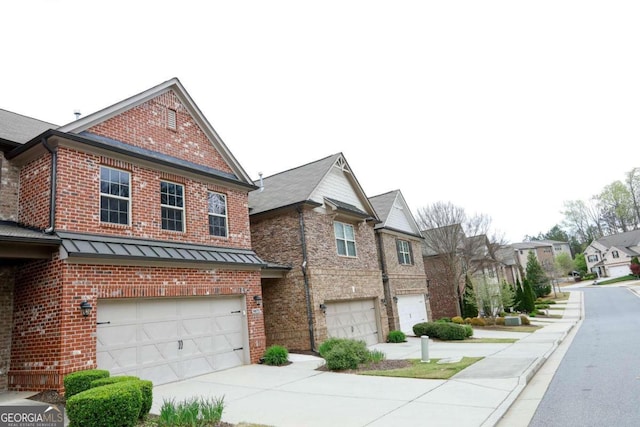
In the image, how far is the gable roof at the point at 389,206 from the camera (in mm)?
25281

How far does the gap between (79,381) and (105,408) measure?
7.71ft

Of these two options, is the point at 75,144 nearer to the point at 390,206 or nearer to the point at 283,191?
the point at 283,191

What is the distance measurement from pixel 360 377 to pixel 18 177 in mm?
10704

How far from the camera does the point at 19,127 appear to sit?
12.8m

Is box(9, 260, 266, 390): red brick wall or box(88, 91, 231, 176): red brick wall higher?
box(88, 91, 231, 176): red brick wall

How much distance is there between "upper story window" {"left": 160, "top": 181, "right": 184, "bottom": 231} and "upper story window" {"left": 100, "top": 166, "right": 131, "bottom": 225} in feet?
3.69

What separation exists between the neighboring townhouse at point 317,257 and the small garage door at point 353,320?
41mm

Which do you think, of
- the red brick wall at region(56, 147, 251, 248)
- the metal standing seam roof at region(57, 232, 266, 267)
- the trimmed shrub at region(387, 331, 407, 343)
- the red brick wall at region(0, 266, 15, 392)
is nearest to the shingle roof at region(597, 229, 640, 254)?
the trimmed shrub at region(387, 331, 407, 343)

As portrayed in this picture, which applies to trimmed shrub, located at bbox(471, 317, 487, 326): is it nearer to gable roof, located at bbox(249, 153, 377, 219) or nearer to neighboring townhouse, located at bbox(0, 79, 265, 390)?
gable roof, located at bbox(249, 153, 377, 219)

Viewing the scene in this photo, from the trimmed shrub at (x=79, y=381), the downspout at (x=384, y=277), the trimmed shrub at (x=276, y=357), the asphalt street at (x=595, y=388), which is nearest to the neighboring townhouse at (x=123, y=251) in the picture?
the trimmed shrub at (x=276, y=357)

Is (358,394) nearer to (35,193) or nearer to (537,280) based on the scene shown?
(35,193)

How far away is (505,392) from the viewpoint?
355 inches

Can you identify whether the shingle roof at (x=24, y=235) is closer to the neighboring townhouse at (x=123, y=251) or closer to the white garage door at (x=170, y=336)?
the neighboring townhouse at (x=123, y=251)

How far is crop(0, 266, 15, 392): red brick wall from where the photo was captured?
32.8ft
